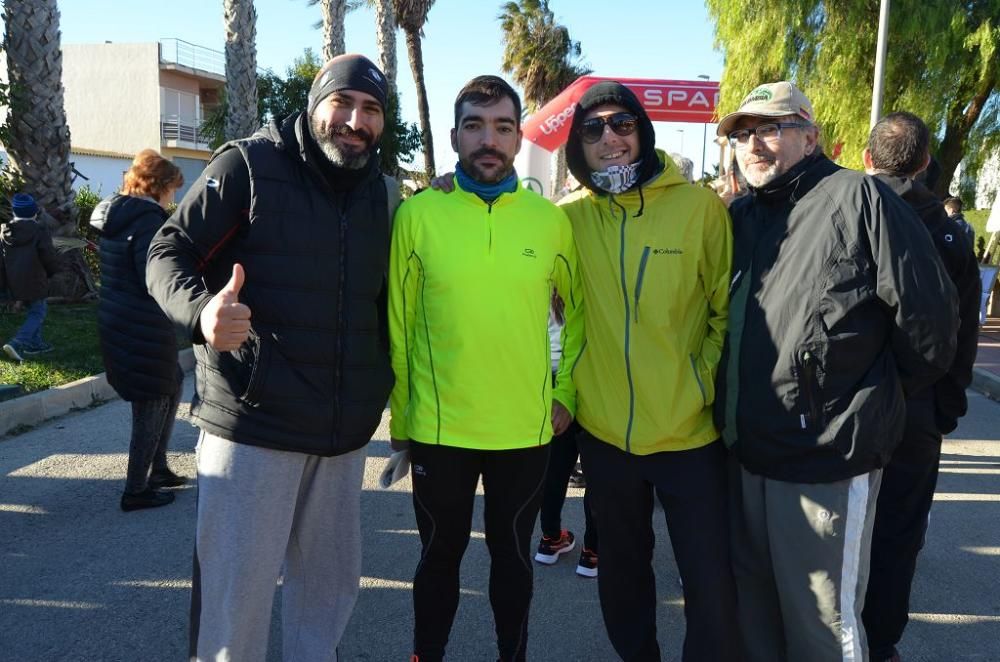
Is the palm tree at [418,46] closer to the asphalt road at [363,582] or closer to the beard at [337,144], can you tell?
the asphalt road at [363,582]

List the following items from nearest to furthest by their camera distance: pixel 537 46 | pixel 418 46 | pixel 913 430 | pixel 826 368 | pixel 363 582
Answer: pixel 826 368 → pixel 913 430 → pixel 363 582 → pixel 418 46 → pixel 537 46

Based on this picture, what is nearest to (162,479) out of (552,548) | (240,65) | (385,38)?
(552,548)

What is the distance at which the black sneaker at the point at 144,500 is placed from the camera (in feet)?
14.7

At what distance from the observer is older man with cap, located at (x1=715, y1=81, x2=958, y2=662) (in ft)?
7.20

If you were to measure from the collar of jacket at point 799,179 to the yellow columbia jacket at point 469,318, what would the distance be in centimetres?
79

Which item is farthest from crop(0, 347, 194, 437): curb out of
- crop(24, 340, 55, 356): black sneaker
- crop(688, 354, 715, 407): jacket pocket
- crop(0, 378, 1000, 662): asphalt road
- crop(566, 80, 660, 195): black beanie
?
crop(688, 354, 715, 407): jacket pocket

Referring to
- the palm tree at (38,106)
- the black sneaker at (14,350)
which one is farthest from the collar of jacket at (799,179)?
the palm tree at (38,106)

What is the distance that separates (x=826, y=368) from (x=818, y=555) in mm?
579

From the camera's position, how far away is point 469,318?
2508 millimetres

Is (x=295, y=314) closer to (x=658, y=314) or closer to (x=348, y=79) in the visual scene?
(x=348, y=79)

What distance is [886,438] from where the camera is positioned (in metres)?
2.23

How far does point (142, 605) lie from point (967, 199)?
15894 millimetres

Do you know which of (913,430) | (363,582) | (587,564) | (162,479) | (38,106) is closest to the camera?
(913,430)

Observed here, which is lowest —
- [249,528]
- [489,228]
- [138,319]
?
[249,528]
